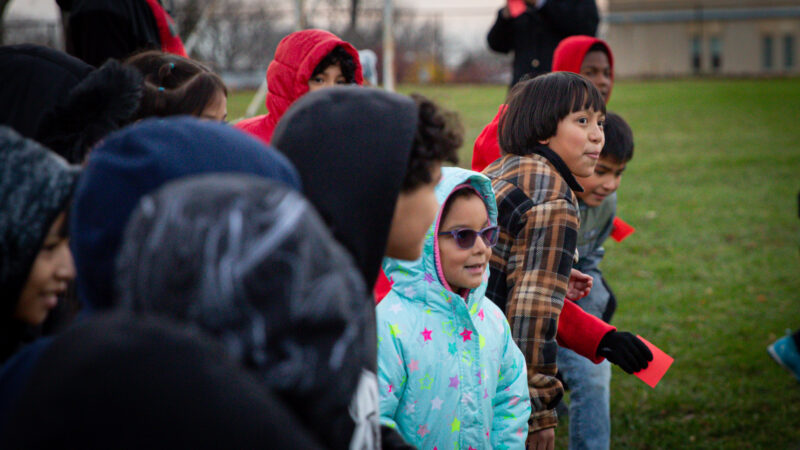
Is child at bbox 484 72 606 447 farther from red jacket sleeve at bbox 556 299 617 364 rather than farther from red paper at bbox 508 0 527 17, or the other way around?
red paper at bbox 508 0 527 17

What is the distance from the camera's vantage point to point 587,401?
3.50 meters

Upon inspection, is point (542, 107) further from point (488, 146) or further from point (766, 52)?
point (766, 52)

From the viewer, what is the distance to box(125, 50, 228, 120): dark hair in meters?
2.72

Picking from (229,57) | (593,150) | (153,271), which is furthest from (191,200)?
(229,57)

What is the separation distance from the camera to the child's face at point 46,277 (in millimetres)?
1367

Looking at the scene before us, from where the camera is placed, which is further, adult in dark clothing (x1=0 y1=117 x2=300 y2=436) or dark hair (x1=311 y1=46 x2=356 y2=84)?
dark hair (x1=311 y1=46 x2=356 y2=84)

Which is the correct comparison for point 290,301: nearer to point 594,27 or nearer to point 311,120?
point 311,120

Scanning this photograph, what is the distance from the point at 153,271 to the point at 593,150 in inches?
95.0

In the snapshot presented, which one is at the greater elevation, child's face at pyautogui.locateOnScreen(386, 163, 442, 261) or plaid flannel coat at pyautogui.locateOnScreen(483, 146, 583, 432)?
child's face at pyautogui.locateOnScreen(386, 163, 442, 261)

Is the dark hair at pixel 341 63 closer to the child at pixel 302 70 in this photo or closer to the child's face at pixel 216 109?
the child at pixel 302 70

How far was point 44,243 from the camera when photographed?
1.34 metres

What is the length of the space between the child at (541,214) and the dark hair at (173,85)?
1096mm

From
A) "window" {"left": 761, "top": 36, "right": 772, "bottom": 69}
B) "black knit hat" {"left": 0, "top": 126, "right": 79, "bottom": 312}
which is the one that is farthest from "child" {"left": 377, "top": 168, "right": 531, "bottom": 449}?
"window" {"left": 761, "top": 36, "right": 772, "bottom": 69}

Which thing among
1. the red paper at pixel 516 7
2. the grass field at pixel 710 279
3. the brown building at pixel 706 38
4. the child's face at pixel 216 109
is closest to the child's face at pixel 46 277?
the child's face at pixel 216 109
